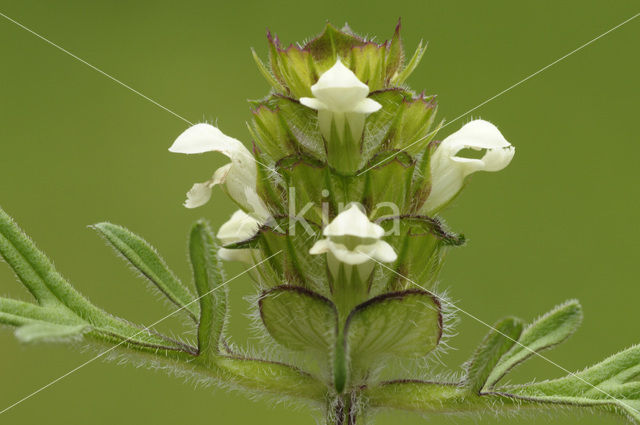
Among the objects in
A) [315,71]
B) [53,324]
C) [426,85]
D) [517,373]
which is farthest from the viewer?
[426,85]

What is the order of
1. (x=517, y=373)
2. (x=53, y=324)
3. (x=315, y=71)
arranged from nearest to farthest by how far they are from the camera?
(x=53, y=324) → (x=315, y=71) → (x=517, y=373)

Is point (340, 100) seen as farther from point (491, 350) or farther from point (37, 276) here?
point (37, 276)

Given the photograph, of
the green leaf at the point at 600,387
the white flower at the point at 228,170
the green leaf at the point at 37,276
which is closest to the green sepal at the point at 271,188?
the white flower at the point at 228,170

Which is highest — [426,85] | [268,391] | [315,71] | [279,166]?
[426,85]

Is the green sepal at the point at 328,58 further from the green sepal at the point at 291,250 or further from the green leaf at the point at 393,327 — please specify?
the green leaf at the point at 393,327

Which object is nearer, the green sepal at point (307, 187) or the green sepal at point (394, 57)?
the green sepal at point (307, 187)

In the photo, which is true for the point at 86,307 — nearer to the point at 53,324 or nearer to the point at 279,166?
the point at 53,324

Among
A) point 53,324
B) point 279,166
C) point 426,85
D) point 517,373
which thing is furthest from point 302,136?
point 426,85
